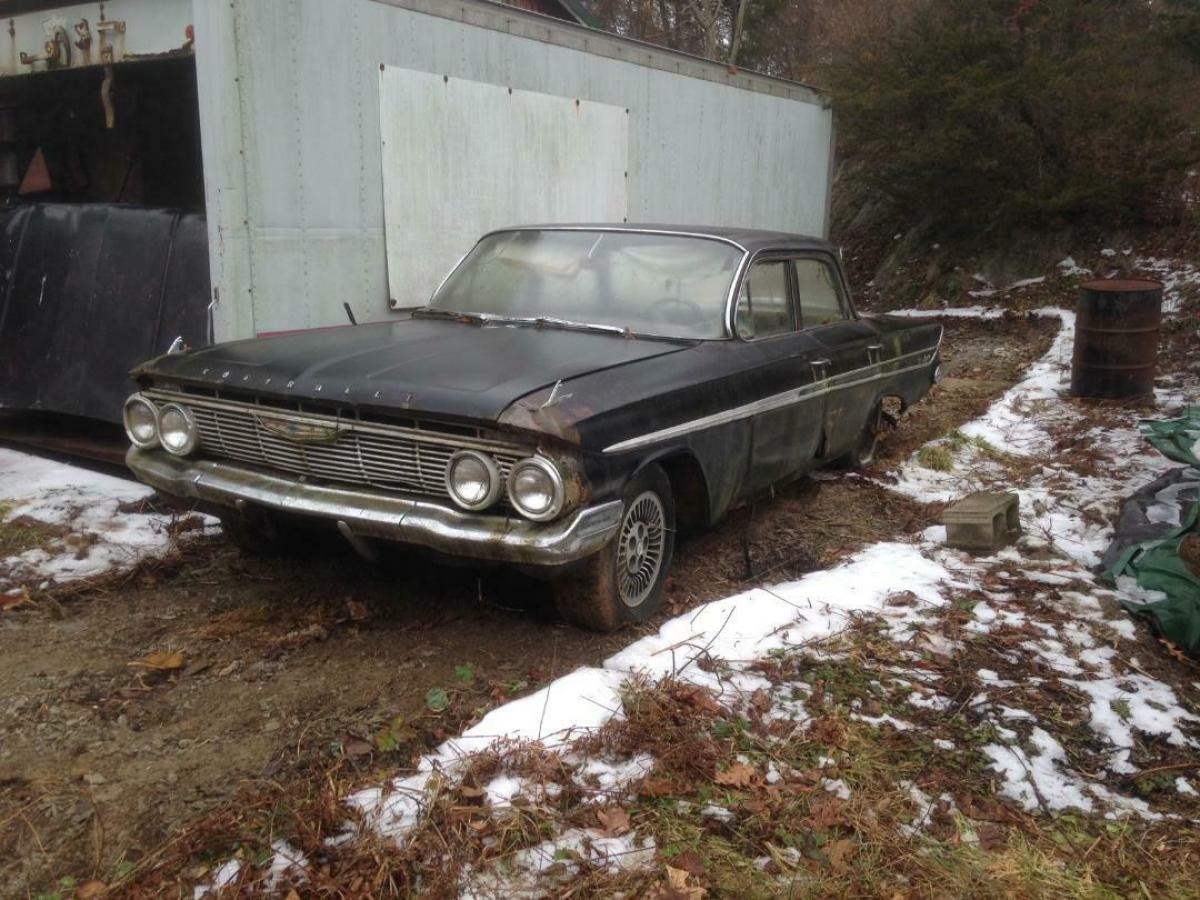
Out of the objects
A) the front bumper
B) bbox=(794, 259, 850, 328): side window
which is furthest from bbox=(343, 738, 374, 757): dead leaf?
bbox=(794, 259, 850, 328): side window

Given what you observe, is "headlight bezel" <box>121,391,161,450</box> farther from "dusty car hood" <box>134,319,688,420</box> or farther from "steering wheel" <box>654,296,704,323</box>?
"steering wheel" <box>654,296,704,323</box>

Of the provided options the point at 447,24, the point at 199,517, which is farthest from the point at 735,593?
the point at 447,24

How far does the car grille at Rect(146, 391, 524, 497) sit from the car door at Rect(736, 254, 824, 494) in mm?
1582

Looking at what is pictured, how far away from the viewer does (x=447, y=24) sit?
6.52 meters

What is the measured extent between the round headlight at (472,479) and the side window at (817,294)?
8.14 feet

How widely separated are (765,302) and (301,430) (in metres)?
2.34

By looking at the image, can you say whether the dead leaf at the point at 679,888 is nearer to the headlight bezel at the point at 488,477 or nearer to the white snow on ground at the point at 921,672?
the white snow on ground at the point at 921,672

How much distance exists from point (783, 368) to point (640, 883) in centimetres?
280

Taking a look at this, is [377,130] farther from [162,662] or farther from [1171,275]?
[1171,275]

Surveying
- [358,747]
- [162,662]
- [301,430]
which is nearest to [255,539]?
[162,662]

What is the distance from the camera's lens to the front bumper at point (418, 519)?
11.2 ft

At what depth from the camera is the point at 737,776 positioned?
9.98ft

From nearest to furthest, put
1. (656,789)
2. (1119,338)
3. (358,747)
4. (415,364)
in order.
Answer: (656,789) → (358,747) → (415,364) → (1119,338)

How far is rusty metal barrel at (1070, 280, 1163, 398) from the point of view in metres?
8.55
